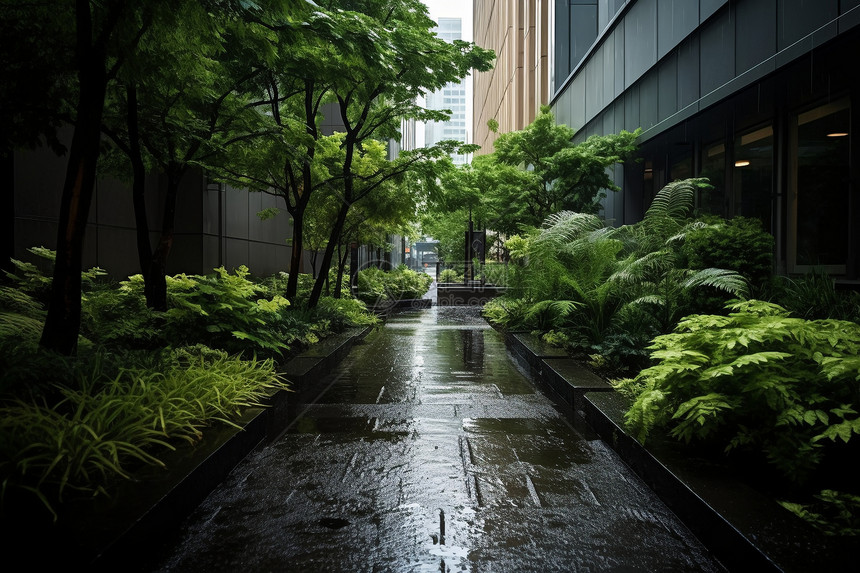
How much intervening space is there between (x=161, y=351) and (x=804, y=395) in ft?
17.9

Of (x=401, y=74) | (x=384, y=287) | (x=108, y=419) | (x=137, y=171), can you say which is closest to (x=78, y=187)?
(x=108, y=419)

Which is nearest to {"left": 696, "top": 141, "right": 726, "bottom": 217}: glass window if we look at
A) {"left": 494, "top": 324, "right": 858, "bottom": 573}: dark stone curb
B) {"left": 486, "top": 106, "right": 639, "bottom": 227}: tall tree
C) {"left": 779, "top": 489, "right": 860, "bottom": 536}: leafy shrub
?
{"left": 486, "top": 106, "right": 639, "bottom": 227}: tall tree

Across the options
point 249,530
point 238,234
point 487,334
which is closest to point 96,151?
point 249,530

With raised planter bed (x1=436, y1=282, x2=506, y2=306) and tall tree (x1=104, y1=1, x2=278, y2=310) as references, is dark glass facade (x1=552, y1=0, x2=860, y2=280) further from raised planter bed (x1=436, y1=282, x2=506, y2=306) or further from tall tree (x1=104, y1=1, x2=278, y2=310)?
raised planter bed (x1=436, y1=282, x2=506, y2=306)

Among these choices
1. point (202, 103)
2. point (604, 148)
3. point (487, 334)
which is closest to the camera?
point (202, 103)

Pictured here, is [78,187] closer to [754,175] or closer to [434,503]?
[434,503]

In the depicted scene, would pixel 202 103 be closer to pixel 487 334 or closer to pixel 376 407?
pixel 376 407

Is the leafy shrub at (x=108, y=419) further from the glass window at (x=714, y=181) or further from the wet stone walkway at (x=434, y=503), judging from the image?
the glass window at (x=714, y=181)

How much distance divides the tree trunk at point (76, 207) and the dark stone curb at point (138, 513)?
1.49 m

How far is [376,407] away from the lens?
5918 millimetres

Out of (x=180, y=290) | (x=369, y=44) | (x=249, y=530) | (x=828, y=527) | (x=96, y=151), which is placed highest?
(x=369, y=44)

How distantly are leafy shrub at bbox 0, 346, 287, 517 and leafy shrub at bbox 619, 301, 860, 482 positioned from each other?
3.15 meters

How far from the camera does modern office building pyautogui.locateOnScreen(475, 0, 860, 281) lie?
371 inches

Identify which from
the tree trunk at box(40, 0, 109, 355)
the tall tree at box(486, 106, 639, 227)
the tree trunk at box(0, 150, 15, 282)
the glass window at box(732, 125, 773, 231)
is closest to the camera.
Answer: the tree trunk at box(40, 0, 109, 355)
